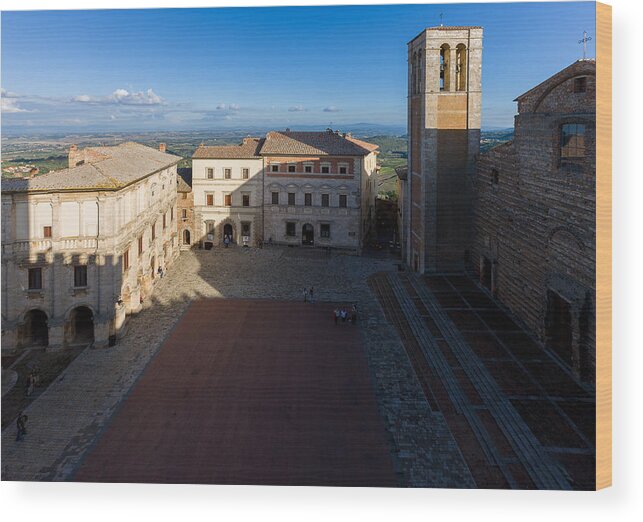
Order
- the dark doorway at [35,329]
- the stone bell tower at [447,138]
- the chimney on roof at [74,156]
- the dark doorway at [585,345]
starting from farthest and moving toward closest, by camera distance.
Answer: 1. the stone bell tower at [447,138]
2. the chimney on roof at [74,156]
3. the dark doorway at [35,329]
4. the dark doorway at [585,345]

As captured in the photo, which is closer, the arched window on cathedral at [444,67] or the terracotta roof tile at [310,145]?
the arched window on cathedral at [444,67]

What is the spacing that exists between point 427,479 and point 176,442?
594 cm

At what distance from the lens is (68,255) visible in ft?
66.9

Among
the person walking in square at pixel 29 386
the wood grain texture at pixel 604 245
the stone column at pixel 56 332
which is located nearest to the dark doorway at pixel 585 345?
the wood grain texture at pixel 604 245

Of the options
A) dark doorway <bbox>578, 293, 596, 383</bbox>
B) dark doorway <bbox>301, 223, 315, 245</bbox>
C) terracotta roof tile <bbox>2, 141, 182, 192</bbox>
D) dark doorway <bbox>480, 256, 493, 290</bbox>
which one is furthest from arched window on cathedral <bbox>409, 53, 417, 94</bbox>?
dark doorway <bbox>578, 293, 596, 383</bbox>

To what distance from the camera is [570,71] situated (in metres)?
17.7

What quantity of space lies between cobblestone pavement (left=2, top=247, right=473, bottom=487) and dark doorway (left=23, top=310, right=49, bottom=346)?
185cm

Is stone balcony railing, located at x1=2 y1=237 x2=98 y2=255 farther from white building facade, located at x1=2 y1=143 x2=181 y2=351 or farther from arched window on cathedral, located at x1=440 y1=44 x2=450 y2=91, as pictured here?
arched window on cathedral, located at x1=440 y1=44 x2=450 y2=91

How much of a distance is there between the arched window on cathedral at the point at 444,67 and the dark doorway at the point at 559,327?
1377 centimetres

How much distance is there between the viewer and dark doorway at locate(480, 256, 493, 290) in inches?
1045

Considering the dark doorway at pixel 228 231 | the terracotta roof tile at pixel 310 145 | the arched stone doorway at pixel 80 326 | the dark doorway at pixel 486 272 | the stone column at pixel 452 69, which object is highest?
the stone column at pixel 452 69

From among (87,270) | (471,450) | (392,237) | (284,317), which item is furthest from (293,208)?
(471,450)

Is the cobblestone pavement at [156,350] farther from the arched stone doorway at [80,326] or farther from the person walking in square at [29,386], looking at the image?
the arched stone doorway at [80,326]

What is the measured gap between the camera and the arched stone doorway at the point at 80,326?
69.1ft
